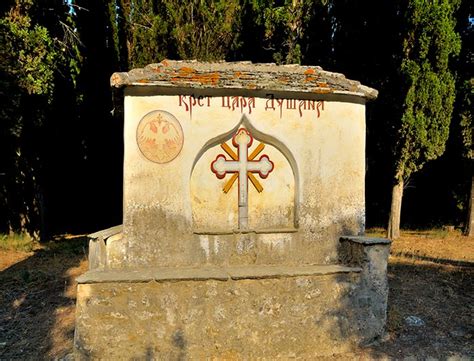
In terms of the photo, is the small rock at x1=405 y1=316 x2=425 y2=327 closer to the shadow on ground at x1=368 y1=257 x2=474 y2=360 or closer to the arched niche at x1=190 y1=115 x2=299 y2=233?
the shadow on ground at x1=368 y1=257 x2=474 y2=360

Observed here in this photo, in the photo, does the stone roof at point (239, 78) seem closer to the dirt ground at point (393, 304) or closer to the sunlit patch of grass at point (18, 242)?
the dirt ground at point (393, 304)

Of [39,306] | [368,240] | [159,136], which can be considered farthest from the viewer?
[39,306]

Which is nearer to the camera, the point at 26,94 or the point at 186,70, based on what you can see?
the point at 186,70

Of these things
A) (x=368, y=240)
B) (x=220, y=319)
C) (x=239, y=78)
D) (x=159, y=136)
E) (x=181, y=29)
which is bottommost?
(x=220, y=319)

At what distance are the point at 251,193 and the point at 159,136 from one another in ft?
4.56

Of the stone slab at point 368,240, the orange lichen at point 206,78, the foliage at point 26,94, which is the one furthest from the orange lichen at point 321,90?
the foliage at point 26,94

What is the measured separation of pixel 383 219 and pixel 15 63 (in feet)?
42.1

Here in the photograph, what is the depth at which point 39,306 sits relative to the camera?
23.9 ft

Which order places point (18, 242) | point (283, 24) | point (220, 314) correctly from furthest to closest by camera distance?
point (283, 24) → point (18, 242) → point (220, 314)

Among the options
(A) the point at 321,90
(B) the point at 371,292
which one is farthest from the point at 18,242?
(B) the point at 371,292

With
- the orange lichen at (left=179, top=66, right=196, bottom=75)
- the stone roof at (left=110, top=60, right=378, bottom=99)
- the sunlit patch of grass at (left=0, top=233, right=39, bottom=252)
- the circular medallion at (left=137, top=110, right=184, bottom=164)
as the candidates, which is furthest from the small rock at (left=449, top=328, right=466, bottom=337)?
the sunlit patch of grass at (left=0, top=233, right=39, bottom=252)

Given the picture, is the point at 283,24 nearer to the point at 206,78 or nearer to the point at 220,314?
the point at 206,78

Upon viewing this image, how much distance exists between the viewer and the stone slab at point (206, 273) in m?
4.90

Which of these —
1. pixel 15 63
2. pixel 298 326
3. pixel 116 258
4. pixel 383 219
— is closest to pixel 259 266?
pixel 298 326
